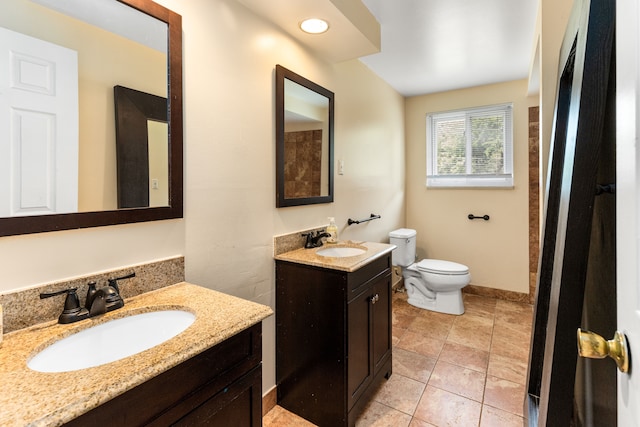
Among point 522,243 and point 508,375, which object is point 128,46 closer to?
point 508,375

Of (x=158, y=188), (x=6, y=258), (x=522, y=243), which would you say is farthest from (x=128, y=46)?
(x=522, y=243)

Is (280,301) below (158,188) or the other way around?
below

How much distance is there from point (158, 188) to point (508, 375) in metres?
2.34

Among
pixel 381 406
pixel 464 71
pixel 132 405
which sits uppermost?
pixel 464 71

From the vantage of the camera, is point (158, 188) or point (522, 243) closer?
point (158, 188)

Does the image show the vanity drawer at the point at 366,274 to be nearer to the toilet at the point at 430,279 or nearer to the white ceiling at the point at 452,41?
the toilet at the point at 430,279

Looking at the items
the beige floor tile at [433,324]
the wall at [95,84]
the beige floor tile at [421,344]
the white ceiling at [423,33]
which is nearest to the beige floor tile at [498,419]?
the beige floor tile at [421,344]

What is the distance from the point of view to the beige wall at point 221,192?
3.43ft

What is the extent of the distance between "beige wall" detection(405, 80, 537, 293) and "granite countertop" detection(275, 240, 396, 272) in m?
1.90

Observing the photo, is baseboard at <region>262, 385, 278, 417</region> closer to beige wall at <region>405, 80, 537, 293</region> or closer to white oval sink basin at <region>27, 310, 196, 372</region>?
white oval sink basin at <region>27, 310, 196, 372</region>

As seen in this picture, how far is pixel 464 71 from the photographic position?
9.64 feet

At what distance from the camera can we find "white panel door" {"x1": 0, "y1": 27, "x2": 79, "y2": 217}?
889mm

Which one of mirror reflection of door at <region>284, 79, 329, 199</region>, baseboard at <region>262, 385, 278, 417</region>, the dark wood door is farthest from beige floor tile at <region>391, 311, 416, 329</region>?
the dark wood door

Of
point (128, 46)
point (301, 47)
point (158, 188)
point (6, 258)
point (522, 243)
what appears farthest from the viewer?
point (522, 243)
